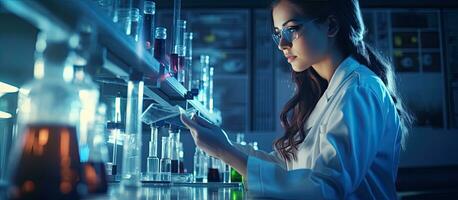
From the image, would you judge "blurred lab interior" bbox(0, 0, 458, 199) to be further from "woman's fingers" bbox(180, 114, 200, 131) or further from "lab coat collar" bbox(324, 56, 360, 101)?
"lab coat collar" bbox(324, 56, 360, 101)

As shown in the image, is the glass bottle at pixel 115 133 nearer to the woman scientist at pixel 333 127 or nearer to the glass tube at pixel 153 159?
the glass tube at pixel 153 159

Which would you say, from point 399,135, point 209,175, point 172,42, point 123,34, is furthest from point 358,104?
point 209,175

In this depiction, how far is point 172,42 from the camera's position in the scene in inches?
67.0

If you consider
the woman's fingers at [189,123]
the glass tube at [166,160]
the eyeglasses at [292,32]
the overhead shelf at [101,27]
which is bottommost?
the glass tube at [166,160]

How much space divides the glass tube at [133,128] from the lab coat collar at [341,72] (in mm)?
560

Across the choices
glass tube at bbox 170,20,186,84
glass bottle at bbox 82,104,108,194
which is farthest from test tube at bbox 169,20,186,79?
glass bottle at bbox 82,104,108,194

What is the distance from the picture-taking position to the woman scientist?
1.02 m

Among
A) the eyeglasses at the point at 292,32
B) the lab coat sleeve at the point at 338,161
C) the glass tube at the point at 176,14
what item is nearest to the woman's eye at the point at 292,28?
the eyeglasses at the point at 292,32

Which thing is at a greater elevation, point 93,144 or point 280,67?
point 280,67

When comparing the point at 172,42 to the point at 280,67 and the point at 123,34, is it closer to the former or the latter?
the point at 123,34

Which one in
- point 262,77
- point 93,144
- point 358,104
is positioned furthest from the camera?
point 262,77

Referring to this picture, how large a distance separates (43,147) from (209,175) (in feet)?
5.13

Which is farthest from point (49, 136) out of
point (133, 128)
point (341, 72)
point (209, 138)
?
point (341, 72)

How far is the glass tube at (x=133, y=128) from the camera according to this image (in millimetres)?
1009
